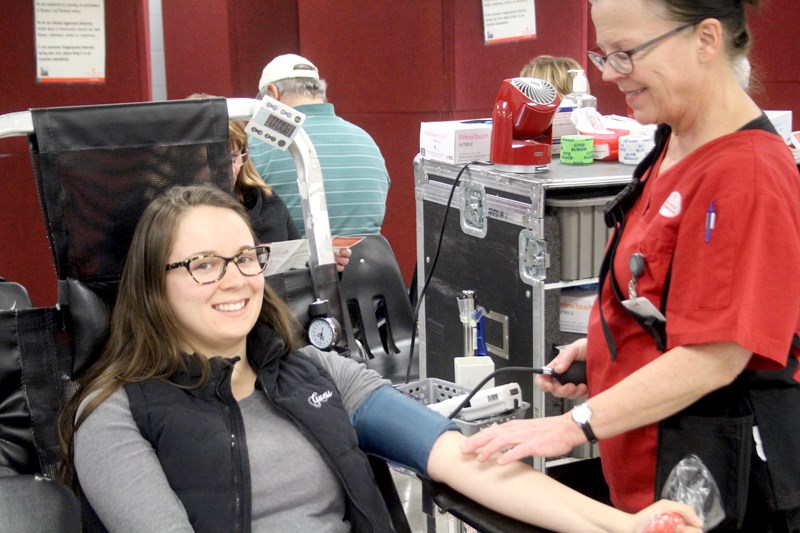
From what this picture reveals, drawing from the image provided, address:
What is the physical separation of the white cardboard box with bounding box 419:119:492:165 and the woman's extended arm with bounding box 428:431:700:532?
958mm

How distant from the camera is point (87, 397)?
62.7 inches

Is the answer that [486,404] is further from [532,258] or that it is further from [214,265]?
[214,265]

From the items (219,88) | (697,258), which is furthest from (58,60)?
(697,258)

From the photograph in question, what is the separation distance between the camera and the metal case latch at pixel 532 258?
2184 mm

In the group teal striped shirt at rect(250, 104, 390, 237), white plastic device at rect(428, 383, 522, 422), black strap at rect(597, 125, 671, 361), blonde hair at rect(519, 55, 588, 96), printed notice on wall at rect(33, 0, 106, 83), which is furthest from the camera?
blonde hair at rect(519, 55, 588, 96)

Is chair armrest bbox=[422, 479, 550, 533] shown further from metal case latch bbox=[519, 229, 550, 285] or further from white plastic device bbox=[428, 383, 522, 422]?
metal case latch bbox=[519, 229, 550, 285]

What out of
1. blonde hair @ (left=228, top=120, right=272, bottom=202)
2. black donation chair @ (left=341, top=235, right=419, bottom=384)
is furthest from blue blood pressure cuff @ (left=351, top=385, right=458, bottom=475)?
blonde hair @ (left=228, top=120, right=272, bottom=202)

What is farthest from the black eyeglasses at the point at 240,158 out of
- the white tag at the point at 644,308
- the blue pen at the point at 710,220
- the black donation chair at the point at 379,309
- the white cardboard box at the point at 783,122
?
the blue pen at the point at 710,220

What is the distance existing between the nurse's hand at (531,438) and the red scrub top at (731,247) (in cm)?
19

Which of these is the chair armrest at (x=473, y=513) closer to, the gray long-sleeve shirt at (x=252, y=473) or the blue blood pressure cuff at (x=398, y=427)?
the blue blood pressure cuff at (x=398, y=427)

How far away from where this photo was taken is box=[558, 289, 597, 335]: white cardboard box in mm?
2242

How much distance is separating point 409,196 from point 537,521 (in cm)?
385

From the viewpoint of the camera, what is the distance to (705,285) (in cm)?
136

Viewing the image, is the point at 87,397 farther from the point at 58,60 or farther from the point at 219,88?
the point at 219,88
